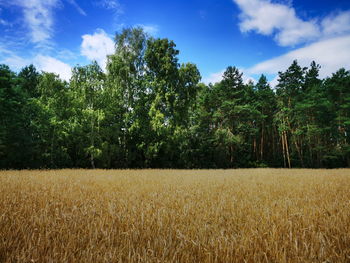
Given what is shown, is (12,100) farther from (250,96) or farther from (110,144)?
(250,96)

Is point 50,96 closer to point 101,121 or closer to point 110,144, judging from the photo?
point 101,121

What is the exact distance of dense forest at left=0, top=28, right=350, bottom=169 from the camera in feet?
64.4

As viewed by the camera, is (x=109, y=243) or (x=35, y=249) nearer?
(x=35, y=249)

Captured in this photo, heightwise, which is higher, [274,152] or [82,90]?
[82,90]

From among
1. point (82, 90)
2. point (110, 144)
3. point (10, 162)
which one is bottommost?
point (10, 162)

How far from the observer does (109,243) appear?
2.02 metres

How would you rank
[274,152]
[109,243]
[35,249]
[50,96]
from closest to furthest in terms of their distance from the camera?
[35,249], [109,243], [50,96], [274,152]

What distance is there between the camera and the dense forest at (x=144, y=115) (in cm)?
1962

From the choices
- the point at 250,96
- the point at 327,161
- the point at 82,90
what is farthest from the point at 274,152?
the point at 82,90

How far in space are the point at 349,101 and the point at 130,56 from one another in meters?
35.2

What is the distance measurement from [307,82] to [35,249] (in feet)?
146

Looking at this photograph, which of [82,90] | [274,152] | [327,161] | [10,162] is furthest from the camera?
[274,152]

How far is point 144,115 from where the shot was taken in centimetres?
2369

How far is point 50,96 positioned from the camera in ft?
72.7
